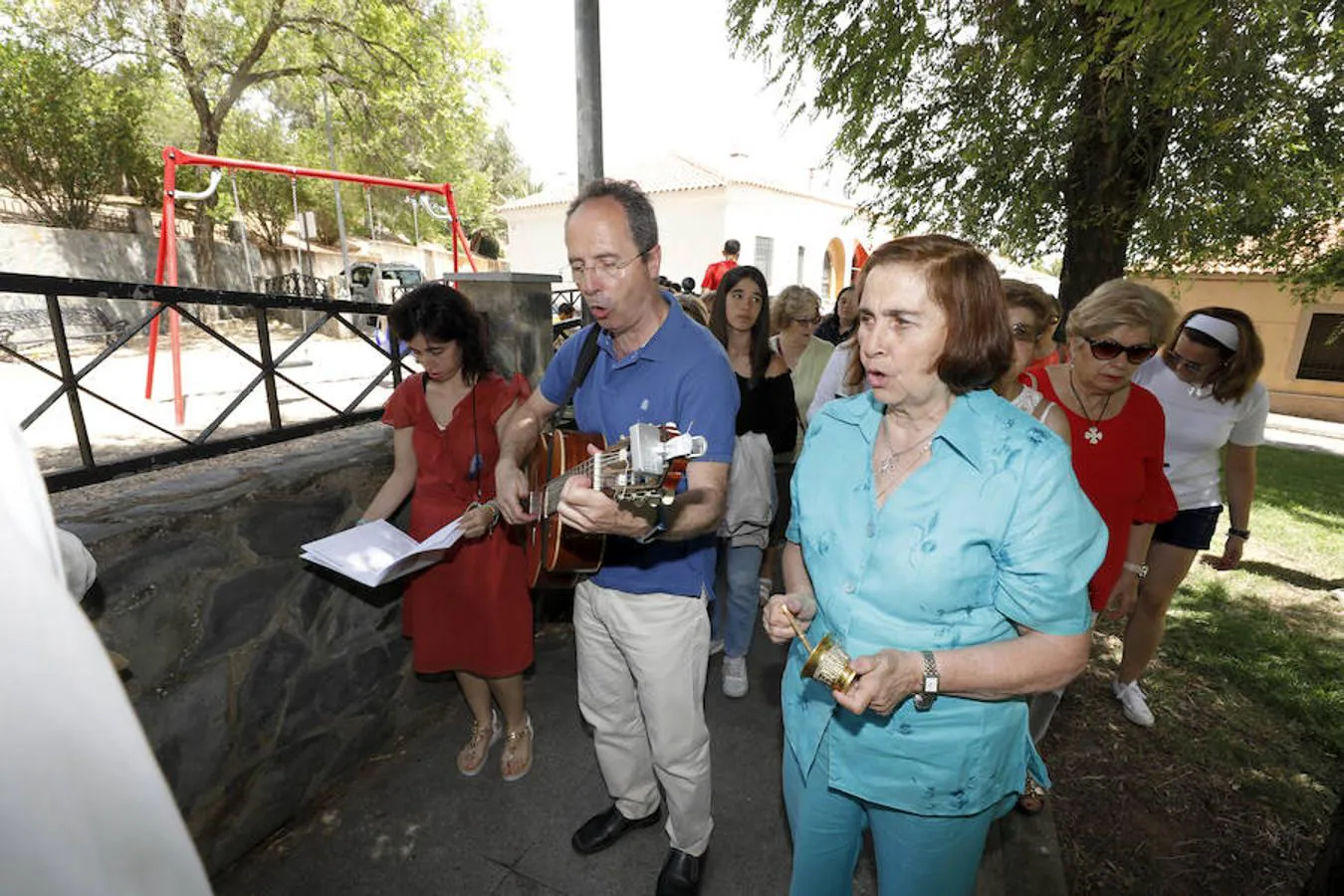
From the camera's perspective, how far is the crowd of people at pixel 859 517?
138 cm

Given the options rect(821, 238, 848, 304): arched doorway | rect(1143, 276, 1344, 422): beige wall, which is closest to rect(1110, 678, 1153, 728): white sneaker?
rect(1143, 276, 1344, 422): beige wall

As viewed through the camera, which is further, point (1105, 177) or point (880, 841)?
point (1105, 177)

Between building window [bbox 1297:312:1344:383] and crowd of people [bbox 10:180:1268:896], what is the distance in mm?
18326

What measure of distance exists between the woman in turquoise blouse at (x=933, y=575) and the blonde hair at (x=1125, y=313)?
1261 mm

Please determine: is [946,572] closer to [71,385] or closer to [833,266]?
[71,385]

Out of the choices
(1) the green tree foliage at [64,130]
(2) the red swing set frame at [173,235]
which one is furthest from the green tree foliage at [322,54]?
(2) the red swing set frame at [173,235]

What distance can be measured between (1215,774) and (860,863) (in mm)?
1914

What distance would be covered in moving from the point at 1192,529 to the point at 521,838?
3.63m

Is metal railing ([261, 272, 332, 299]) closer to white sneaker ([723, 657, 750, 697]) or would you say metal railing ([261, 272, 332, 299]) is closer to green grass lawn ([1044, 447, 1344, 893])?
white sneaker ([723, 657, 750, 697])

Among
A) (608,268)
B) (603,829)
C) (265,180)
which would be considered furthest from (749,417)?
(265,180)

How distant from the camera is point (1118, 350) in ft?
7.62

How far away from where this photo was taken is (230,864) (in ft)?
8.37

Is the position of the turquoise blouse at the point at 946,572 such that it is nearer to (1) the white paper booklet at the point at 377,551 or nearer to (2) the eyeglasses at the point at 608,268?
(2) the eyeglasses at the point at 608,268

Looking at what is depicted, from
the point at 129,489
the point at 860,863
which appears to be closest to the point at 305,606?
the point at 129,489
